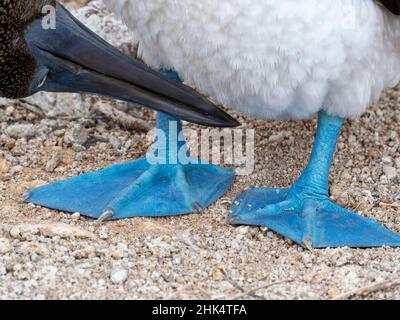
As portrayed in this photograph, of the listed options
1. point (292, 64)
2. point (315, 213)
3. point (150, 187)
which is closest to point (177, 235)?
point (150, 187)

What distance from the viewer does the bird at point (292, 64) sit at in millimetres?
3203

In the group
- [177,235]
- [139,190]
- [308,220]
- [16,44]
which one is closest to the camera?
[16,44]

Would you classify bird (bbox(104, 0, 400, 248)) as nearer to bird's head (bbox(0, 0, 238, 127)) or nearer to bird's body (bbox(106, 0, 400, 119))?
bird's body (bbox(106, 0, 400, 119))

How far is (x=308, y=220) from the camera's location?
11.7 ft

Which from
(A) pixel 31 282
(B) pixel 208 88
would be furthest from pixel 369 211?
(A) pixel 31 282

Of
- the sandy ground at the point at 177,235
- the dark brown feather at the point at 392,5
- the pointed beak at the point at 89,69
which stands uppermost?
the dark brown feather at the point at 392,5

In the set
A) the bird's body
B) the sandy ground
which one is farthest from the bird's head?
the sandy ground

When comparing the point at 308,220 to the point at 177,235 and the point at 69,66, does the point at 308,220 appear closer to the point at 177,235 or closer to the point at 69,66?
the point at 177,235

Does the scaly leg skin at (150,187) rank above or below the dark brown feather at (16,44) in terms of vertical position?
below

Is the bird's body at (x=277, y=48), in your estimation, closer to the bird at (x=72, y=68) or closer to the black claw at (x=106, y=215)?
the bird at (x=72, y=68)

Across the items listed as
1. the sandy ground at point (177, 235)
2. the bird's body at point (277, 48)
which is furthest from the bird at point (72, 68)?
the sandy ground at point (177, 235)

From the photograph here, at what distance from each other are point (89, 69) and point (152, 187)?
882 mm

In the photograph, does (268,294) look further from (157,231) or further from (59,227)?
(59,227)

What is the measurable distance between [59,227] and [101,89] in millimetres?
605
